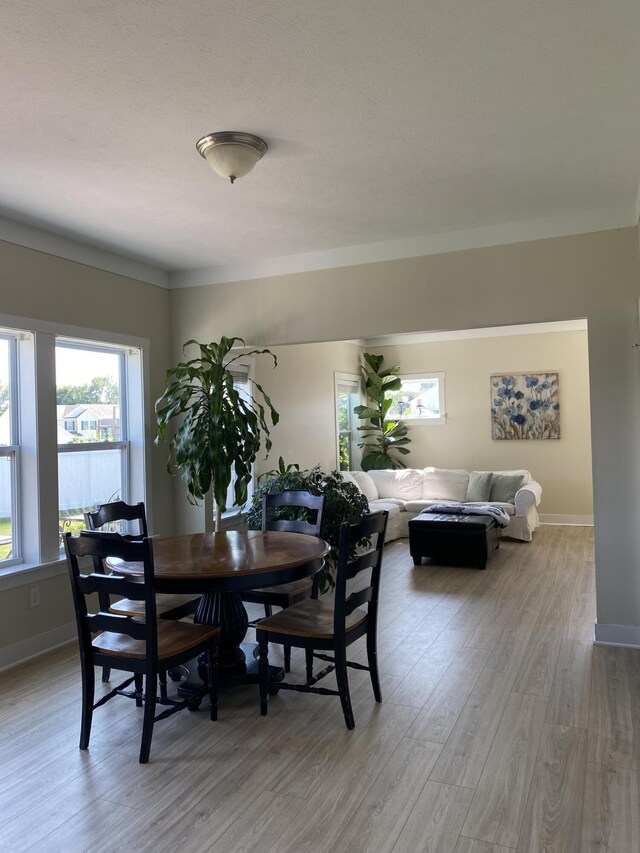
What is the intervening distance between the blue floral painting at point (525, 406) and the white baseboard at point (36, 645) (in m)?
6.11

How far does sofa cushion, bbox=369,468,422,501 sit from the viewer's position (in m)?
8.12

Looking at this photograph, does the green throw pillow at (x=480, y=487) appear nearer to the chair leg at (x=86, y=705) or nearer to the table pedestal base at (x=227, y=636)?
the table pedestal base at (x=227, y=636)

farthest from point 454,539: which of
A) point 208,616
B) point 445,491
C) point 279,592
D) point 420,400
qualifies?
point 208,616

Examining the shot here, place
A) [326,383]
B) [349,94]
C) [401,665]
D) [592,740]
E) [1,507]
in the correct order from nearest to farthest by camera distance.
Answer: [349,94]
[592,740]
[401,665]
[1,507]
[326,383]

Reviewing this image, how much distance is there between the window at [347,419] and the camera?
27.2ft

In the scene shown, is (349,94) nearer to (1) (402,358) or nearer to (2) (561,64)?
(2) (561,64)

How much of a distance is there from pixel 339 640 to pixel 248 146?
88.8 inches

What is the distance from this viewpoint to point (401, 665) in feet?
11.9

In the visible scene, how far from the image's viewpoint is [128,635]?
280 centimetres

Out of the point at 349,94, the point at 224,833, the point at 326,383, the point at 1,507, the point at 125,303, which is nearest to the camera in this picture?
the point at 224,833

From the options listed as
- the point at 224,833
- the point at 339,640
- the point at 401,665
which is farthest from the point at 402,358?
the point at 224,833

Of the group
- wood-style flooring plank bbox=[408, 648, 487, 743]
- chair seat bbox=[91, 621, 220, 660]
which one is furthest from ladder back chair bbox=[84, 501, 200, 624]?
wood-style flooring plank bbox=[408, 648, 487, 743]

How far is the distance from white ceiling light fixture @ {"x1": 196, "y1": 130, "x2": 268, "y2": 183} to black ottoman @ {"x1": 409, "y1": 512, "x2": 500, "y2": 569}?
13.9 ft

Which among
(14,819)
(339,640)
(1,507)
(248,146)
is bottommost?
(14,819)
